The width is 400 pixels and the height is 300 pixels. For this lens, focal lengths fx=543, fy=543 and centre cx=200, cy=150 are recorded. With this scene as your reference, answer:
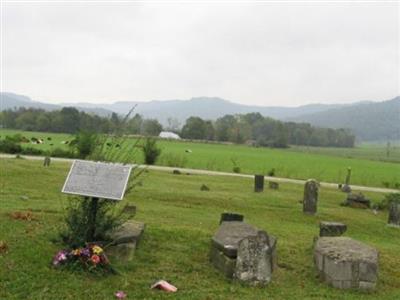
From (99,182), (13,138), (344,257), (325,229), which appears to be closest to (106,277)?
(99,182)

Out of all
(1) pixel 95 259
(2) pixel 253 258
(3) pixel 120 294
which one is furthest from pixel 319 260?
(1) pixel 95 259

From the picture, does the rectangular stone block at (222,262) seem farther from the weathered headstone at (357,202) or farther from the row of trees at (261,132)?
the row of trees at (261,132)

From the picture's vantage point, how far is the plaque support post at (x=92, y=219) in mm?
9602

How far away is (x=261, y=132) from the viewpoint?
134m

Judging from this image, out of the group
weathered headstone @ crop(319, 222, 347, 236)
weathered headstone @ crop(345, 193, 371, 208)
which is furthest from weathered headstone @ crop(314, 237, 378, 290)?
weathered headstone @ crop(345, 193, 371, 208)

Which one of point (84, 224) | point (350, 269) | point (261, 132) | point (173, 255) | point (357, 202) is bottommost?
point (357, 202)

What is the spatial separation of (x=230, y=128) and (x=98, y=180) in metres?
A: 113

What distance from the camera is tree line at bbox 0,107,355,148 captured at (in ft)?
310

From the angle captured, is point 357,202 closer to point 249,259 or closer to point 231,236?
point 231,236

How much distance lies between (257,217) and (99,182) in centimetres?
867

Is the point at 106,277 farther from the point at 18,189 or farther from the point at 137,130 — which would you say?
the point at 18,189

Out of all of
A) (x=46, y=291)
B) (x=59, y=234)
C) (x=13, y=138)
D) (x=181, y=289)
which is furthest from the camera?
(x=13, y=138)

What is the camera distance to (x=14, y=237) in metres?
10.4

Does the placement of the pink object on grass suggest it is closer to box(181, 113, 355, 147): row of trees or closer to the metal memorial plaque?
the metal memorial plaque
